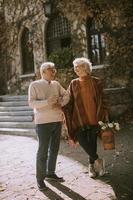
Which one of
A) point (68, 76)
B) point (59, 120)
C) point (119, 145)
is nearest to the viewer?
point (59, 120)

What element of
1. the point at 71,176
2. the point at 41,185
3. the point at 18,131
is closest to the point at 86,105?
the point at 71,176

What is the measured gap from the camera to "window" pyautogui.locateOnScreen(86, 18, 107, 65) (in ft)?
46.9

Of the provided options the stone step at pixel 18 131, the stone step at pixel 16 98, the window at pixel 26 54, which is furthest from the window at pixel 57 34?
the stone step at pixel 18 131

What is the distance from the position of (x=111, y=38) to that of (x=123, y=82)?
1.61 metres

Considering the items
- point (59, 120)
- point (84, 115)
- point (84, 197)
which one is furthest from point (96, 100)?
point (84, 197)

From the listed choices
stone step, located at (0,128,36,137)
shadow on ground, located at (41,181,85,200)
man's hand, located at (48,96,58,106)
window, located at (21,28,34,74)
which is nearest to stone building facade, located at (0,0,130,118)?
window, located at (21,28,34,74)

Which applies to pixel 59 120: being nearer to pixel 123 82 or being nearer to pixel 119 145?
pixel 119 145

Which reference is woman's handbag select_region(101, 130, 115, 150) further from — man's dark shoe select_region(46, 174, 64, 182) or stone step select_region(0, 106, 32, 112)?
stone step select_region(0, 106, 32, 112)

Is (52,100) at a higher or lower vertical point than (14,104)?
higher

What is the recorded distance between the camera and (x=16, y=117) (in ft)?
42.0

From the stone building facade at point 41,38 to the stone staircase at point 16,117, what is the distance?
5.36 ft

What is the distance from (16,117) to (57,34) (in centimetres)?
499

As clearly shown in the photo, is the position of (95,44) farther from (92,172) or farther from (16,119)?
(92,172)

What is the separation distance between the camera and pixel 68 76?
12.0 meters
